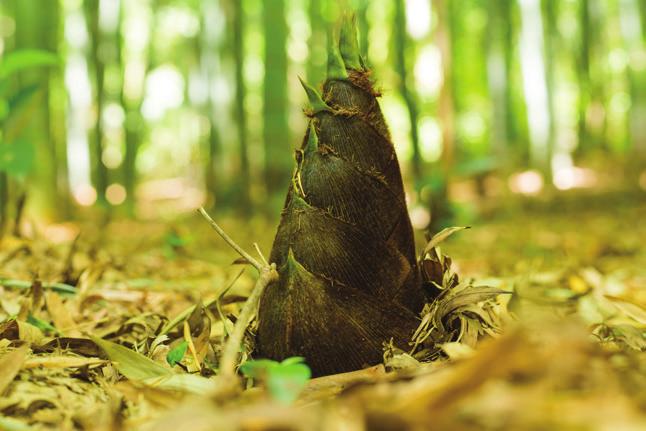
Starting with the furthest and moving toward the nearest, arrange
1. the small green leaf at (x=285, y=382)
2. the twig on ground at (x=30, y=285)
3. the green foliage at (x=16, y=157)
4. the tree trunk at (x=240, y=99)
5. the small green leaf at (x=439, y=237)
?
1. the tree trunk at (x=240, y=99)
2. the green foliage at (x=16, y=157)
3. the twig on ground at (x=30, y=285)
4. the small green leaf at (x=439, y=237)
5. the small green leaf at (x=285, y=382)

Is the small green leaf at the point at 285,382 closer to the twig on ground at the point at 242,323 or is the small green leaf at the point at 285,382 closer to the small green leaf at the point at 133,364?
the twig on ground at the point at 242,323

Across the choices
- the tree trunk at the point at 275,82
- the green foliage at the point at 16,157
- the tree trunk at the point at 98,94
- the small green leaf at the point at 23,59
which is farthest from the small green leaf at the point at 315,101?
the tree trunk at the point at 275,82

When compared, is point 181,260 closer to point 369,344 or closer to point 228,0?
point 369,344

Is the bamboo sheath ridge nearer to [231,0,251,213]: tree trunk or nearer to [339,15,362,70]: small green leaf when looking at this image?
[339,15,362,70]: small green leaf

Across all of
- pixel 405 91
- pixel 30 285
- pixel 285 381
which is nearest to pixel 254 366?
pixel 285 381

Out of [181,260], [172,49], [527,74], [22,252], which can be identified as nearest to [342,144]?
[22,252]
